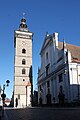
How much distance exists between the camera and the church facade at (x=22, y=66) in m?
56.9

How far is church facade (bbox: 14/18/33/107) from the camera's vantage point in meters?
56.9

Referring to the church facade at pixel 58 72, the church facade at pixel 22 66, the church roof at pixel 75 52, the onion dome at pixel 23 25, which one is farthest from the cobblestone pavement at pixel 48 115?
the onion dome at pixel 23 25

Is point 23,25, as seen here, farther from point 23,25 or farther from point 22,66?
point 22,66

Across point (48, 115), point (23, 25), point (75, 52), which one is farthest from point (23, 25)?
point (48, 115)

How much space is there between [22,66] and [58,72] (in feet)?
58.4

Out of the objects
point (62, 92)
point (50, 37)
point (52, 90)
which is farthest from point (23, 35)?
point (62, 92)

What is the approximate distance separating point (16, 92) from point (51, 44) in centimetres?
1679

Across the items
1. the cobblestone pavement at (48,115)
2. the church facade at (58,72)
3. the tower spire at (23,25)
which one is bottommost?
the cobblestone pavement at (48,115)

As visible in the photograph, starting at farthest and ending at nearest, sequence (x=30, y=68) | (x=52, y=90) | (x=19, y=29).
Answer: (x=19, y=29), (x=30, y=68), (x=52, y=90)

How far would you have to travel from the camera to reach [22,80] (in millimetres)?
58656

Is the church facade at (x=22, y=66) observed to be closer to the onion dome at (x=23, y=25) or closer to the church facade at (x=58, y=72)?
the onion dome at (x=23, y=25)

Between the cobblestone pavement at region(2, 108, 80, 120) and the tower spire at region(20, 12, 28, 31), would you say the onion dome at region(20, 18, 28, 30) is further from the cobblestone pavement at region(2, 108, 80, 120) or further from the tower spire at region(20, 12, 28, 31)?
the cobblestone pavement at region(2, 108, 80, 120)

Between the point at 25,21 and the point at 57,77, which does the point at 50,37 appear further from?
the point at 25,21

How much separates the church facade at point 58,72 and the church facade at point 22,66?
3705mm
